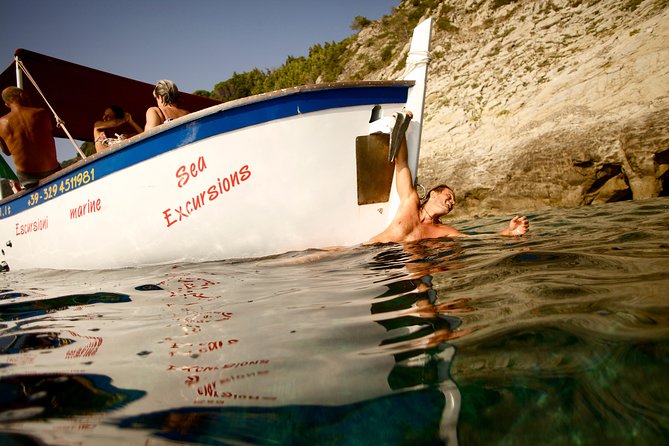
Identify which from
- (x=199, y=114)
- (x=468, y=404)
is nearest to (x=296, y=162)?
(x=199, y=114)

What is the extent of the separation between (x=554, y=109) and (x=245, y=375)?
923 centimetres

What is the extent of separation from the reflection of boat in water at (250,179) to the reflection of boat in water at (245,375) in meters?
1.47

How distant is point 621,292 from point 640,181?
580 cm

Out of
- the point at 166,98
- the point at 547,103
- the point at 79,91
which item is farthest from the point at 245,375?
the point at 547,103

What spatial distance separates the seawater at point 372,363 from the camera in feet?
2.11

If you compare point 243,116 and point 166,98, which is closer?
point 243,116

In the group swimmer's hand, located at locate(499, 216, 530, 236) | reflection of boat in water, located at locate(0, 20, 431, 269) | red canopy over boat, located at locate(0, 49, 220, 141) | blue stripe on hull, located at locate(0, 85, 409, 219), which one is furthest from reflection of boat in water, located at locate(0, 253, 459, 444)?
red canopy over boat, located at locate(0, 49, 220, 141)

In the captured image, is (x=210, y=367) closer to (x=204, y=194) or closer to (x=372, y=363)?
(x=372, y=363)

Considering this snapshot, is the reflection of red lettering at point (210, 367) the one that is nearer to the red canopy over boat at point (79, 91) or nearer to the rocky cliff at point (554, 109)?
the red canopy over boat at point (79, 91)

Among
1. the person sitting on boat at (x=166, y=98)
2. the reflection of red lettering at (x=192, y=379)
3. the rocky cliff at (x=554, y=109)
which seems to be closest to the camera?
the reflection of red lettering at (x=192, y=379)

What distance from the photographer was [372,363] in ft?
2.84

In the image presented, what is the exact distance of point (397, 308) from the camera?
1282 mm

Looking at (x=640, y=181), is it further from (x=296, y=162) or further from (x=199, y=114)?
(x=199, y=114)

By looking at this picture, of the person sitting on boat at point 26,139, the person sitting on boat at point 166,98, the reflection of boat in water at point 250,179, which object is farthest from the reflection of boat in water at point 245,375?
the person sitting on boat at point 26,139
